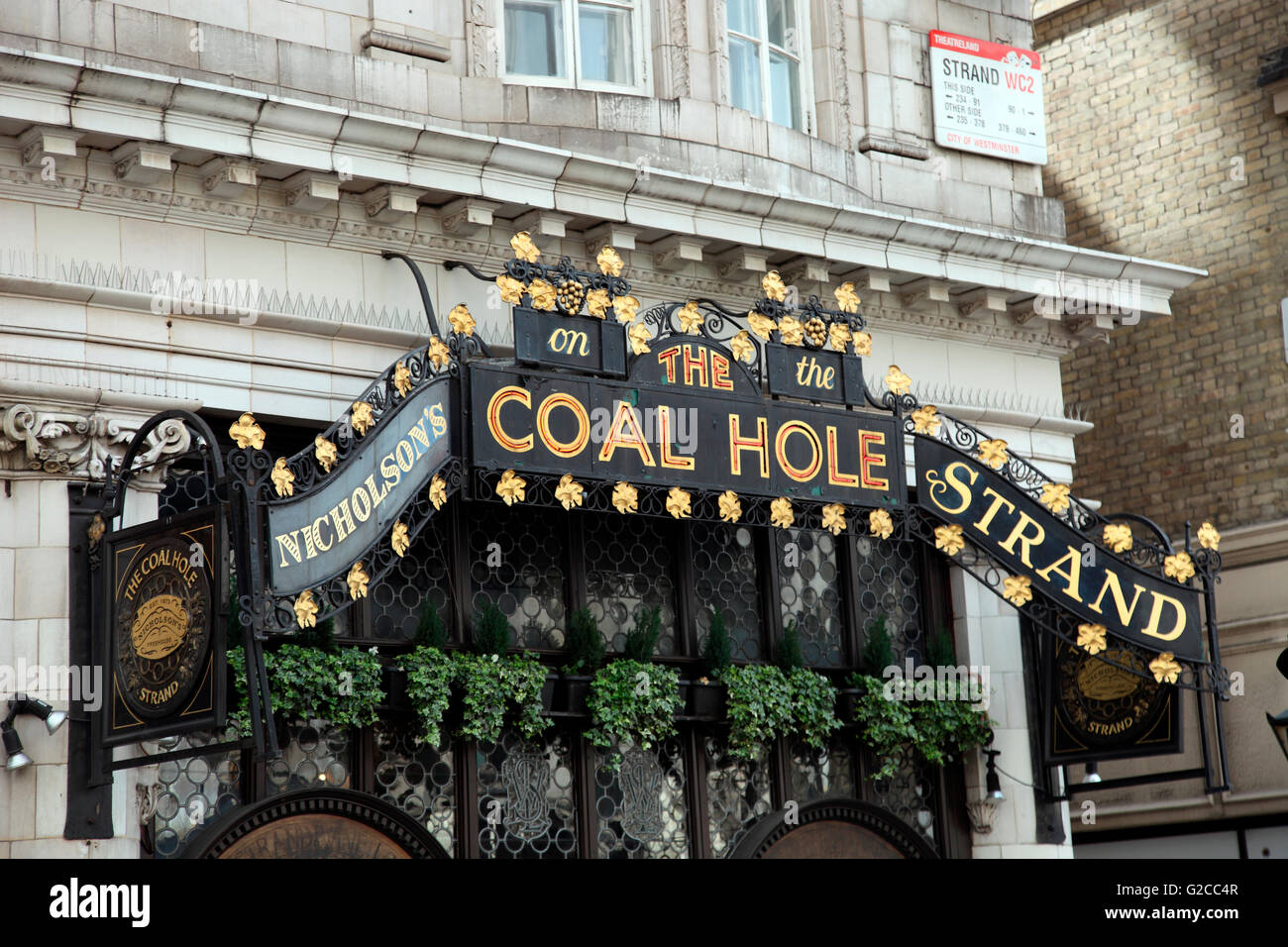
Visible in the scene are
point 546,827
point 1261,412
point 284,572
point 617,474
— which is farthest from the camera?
point 1261,412

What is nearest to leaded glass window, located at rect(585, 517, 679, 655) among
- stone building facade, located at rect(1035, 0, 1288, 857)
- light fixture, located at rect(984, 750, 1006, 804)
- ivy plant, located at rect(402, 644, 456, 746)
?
ivy plant, located at rect(402, 644, 456, 746)

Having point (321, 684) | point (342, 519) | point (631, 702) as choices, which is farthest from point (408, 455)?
point (631, 702)

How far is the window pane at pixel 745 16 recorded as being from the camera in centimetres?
1565

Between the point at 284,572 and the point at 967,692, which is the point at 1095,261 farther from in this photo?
the point at 284,572

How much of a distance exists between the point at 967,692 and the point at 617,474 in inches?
184

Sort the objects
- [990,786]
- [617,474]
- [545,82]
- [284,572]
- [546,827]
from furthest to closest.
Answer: [990,786] → [545,82] → [546,827] → [617,474] → [284,572]

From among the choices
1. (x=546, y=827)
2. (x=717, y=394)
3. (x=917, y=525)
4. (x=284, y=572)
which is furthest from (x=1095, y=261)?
(x=284, y=572)

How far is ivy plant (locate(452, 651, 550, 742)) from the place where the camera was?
12.9m

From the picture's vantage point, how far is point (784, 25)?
53.1ft

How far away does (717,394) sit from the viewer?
1300 centimetres

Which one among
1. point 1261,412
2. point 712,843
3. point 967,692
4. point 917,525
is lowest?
point 712,843

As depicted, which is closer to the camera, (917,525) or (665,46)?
(917,525)

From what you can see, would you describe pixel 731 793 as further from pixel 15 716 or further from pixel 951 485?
pixel 15 716

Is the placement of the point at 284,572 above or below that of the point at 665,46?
below
